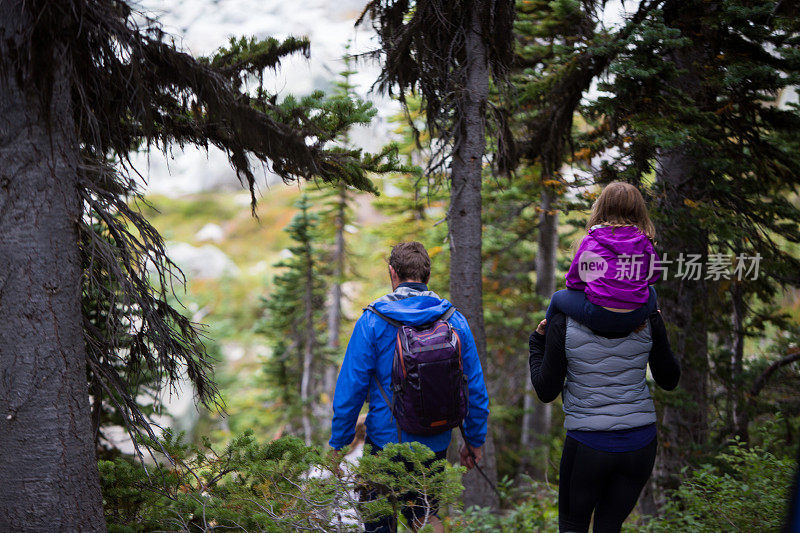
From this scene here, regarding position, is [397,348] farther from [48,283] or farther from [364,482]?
[48,283]

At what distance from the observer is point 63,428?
2.95m

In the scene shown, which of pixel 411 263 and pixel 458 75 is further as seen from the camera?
pixel 458 75

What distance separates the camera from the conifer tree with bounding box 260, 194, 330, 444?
15.6 metres

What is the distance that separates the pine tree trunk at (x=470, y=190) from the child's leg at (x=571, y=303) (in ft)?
8.97

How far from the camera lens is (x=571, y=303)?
107 inches

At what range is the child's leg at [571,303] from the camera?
8.82ft

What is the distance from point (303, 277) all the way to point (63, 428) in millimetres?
13308

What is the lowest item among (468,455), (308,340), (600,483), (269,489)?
(269,489)

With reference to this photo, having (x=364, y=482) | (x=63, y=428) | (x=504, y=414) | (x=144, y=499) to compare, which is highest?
(x=63, y=428)

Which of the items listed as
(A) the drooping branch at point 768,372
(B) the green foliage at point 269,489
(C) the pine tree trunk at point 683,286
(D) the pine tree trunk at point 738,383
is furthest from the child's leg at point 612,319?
(A) the drooping branch at point 768,372

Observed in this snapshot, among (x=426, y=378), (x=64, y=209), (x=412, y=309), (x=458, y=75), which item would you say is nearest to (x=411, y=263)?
(x=412, y=309)

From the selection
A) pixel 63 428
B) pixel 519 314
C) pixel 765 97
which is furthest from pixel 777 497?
pixel 519 314

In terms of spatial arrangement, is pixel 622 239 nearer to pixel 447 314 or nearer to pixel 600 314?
pixel 600 314

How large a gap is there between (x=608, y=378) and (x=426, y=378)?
3.28ft
